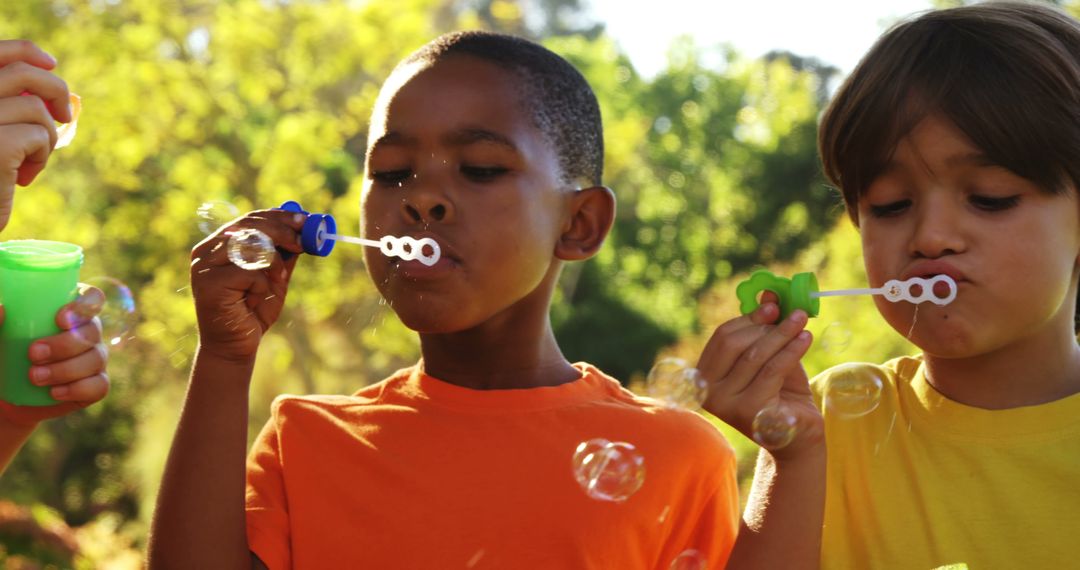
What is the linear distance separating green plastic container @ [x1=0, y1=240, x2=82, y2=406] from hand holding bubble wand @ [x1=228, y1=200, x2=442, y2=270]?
0.33 meters

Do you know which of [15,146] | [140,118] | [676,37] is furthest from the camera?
[676,37]

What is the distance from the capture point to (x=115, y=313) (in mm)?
2320

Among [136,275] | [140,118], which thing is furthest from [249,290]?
[136,275]

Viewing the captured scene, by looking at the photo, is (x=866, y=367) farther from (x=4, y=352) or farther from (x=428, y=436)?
(x=4, y=352)

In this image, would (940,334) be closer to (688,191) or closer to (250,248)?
(250,248)

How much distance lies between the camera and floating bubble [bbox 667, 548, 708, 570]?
2082mm

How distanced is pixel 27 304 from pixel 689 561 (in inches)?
47.4

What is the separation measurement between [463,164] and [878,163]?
0.72m

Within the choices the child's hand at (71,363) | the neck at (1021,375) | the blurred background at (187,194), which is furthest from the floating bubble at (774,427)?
the blurred background at (187,194)

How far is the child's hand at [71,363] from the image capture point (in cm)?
208

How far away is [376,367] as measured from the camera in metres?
8.90

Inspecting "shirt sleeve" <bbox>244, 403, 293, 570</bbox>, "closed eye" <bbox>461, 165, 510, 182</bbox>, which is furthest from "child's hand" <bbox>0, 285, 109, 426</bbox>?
"closed eye" <bbox>461, 165, 510, 182</bbox>

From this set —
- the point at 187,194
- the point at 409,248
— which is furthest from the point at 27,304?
the point at 187,194

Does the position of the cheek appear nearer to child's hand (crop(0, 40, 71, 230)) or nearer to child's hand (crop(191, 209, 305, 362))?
child's hand (crop(191, 209, 305, 362))
